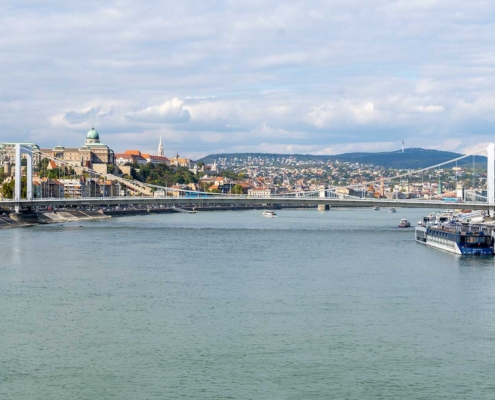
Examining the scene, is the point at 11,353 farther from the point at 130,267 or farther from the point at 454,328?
the point at 130,267

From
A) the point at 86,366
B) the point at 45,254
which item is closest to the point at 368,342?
the point at 86,366

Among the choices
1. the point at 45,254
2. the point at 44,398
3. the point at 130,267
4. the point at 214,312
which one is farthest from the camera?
the point at 45,254

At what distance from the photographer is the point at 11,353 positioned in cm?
1822

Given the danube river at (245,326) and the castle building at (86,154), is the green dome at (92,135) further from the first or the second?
the danube river at (245,326)

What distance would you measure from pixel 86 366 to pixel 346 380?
440 cm

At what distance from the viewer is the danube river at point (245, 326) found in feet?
53.8

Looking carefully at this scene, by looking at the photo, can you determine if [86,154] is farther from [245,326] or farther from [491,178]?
[245,326]

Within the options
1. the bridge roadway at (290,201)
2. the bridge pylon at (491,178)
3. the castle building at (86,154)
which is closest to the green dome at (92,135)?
the castle building at (86,154)

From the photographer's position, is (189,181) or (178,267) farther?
(189,181)

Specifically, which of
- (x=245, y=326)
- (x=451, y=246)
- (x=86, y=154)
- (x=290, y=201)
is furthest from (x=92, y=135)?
(x=245, y=326)

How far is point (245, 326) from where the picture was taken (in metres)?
20.7

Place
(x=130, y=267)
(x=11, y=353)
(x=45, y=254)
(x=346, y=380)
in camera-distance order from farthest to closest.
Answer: (x=45, y=254)
(x=130, y=267)
(x=11, y=353)
(x=346, y=380)

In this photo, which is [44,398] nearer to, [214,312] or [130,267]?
[214,312]

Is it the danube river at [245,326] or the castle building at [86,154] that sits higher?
the castle building at [86,154]
